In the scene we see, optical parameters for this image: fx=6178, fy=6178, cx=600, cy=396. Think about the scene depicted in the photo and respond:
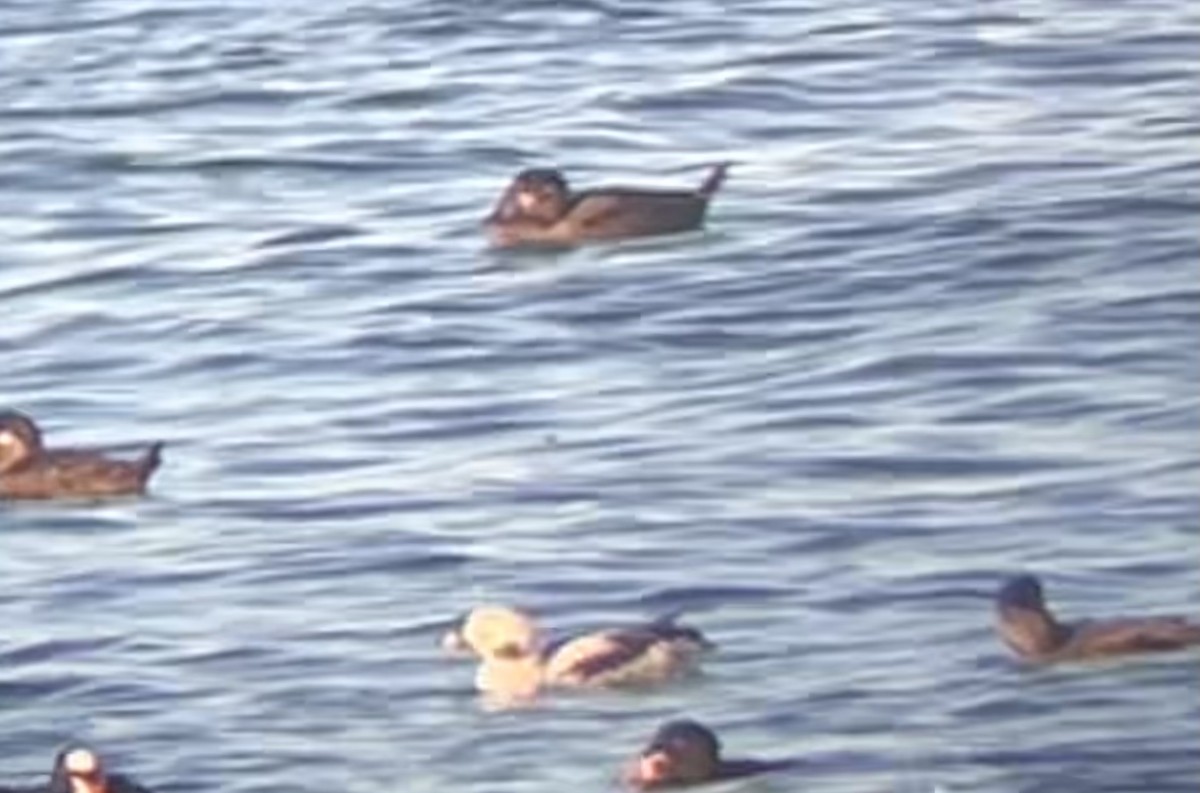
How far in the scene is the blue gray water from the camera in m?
17.6

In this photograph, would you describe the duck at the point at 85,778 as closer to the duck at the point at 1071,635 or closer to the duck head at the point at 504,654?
the duck head at the point at 504,654

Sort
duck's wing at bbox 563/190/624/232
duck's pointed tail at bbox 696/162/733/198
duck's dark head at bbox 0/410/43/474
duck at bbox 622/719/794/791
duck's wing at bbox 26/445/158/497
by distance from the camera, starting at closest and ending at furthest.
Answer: duck at bbox 622/719/794/791
duck's wing at bbox 26/445/158/497
duck's dark head at bbox 0/410/43/474
duck's wing at bbox 563/190/624/232
duck's pointed tail at bbox 696/162/733/198

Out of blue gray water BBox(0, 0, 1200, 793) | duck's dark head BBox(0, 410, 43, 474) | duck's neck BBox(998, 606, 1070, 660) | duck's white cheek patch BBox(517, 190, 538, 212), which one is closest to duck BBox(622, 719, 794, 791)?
blue gray water BBox(0, 0, 1200, 793)

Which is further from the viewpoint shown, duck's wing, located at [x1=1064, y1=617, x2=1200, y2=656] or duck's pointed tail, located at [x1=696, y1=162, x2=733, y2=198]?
duck's pointed tail, located at [x1=696, y1=162, x2=733, y2=198]

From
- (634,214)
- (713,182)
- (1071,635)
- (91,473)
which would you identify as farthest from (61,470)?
(1071,635)

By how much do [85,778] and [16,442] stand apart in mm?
4640

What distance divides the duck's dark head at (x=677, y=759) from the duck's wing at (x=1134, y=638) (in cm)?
126

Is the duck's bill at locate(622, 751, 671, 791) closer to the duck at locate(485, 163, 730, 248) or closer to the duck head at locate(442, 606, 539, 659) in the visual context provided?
the duck head at locate(442, 606, 539, 659)

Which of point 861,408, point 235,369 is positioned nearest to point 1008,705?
point 861,408

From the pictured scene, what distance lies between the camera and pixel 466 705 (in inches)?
698

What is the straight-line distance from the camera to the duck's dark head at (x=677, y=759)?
1645 centimetres

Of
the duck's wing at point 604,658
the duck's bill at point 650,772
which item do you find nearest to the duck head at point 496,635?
the duck's wing at point 604,658

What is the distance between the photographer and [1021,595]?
17531 mm

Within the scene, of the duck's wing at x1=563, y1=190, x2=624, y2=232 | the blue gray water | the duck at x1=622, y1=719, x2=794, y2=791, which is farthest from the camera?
the duck's wing at x1=563, y1=190, x2=624, y2=232
